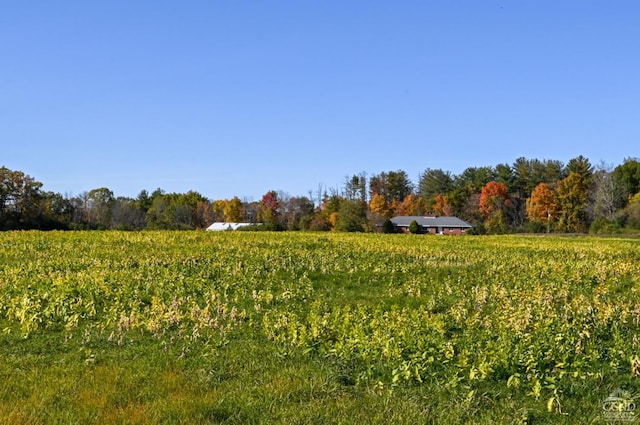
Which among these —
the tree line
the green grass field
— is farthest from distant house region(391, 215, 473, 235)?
the green grass field

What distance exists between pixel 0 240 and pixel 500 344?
31803 mm

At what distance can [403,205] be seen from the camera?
125 m

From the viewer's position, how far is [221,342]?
29.5ft

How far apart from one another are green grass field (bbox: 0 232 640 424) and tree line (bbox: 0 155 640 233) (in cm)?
5290

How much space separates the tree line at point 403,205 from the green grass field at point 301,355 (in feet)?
174

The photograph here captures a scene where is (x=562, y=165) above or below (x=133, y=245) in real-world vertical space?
above

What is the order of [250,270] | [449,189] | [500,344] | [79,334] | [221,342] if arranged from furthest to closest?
A: [449,189] → [250,270] → [79,334] → [221,342] → [500,344]

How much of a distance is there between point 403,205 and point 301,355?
117912 millimetres

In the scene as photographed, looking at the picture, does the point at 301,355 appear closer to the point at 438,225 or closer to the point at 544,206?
the point at 544,206

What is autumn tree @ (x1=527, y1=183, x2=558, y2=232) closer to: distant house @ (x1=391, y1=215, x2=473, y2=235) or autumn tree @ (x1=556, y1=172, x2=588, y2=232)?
autumn tree @ (x1=556, y1=172, x2=588, y2=232)

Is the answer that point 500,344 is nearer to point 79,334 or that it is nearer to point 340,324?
point 340,324

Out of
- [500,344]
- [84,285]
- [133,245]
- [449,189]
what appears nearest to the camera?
[500,344]

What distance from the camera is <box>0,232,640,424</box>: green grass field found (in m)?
6.14

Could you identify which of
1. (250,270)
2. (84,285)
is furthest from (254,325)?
(250,270)
